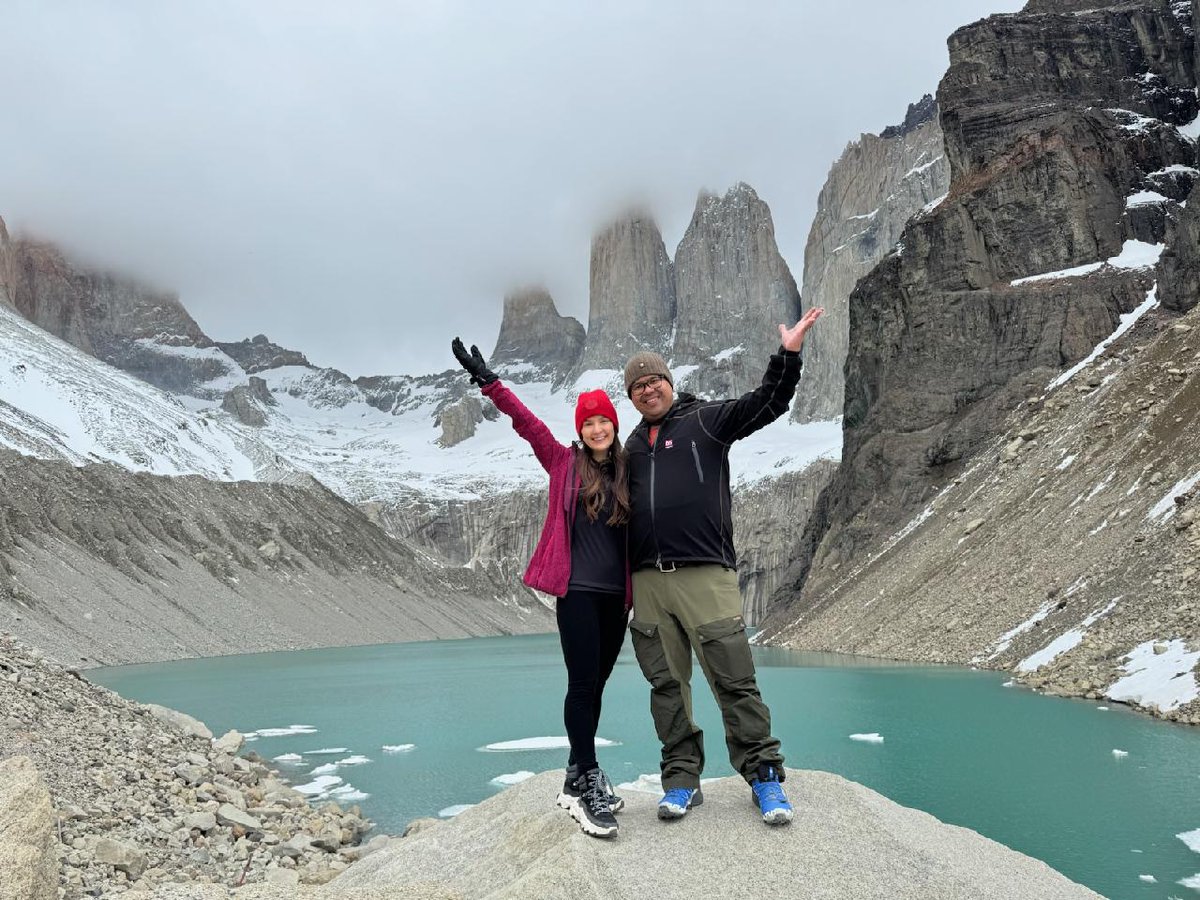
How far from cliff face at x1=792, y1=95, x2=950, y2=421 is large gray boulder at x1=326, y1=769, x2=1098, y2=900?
159 m

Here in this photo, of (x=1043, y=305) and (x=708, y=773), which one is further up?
(x=1043, y=305)

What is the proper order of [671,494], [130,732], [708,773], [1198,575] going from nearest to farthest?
[671,494] < [130,732] < [708,773] < [1198,575]

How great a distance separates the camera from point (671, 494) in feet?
19.1

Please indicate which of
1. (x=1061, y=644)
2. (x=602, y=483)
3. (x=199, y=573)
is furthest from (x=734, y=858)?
(x=199, y=573)

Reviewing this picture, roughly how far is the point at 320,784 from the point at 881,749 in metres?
9.09

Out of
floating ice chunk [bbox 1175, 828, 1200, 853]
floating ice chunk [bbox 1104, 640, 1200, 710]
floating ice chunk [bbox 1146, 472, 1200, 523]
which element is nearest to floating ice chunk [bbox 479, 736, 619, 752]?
floating ice chunk [bbox 1104, 640, 1200, 710]

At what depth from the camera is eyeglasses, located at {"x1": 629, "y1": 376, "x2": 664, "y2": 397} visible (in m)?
6.10

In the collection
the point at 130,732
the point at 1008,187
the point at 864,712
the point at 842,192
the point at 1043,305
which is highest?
the point at 842,192

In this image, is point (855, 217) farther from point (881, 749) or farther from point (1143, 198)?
point (881, 749)

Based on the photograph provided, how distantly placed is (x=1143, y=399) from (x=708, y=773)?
29.3 meters

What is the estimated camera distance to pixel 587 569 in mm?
5793

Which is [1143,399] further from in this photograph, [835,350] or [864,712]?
[835,350]

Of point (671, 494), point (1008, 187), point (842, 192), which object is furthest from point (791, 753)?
point (842, 192)

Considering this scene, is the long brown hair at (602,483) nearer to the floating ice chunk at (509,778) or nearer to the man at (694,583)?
the man at (694,583)
